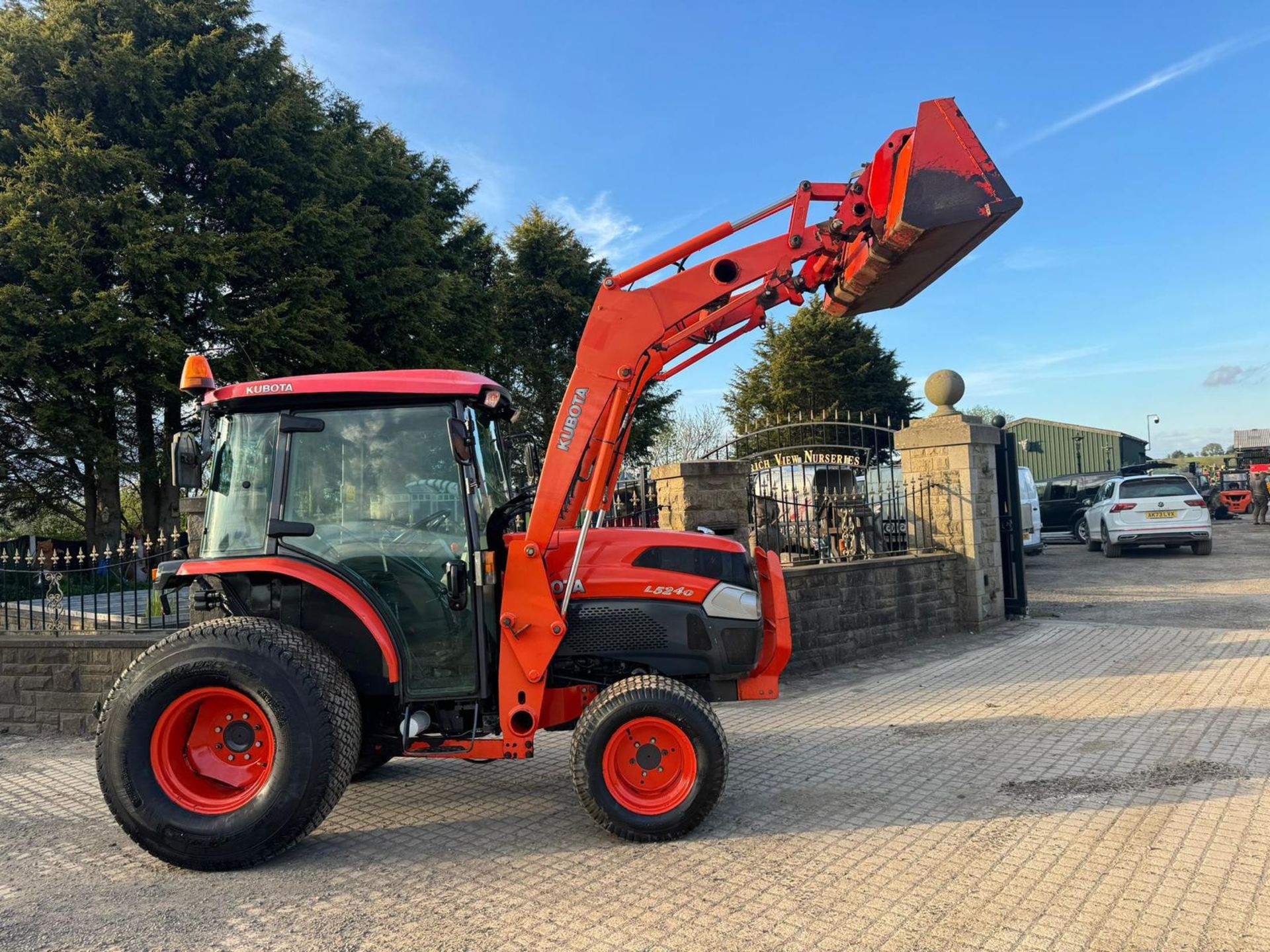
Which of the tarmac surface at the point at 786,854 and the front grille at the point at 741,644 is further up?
the front grille at the point at 741,644

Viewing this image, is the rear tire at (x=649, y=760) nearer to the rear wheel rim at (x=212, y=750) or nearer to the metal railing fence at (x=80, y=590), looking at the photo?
the rear wheel rim at (x=212, y=750)

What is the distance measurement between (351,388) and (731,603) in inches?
89.7

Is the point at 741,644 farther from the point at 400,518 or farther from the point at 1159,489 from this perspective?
the point at 1159,489

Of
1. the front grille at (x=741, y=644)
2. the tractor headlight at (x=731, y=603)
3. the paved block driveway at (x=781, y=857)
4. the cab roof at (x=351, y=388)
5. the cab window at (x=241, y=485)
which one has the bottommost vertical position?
the paved block driveway at (x=781, y=857)

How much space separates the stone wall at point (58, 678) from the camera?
6.71 m

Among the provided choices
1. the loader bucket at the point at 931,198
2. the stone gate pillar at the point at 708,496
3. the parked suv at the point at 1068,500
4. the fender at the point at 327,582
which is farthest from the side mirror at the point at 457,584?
the parked suv at the point at 1068,500

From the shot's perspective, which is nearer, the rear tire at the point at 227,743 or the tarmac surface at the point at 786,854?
the tarmac surface at the point at 786,854

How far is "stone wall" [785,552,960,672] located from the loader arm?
384cm

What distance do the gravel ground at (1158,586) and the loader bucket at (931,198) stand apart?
310 inches

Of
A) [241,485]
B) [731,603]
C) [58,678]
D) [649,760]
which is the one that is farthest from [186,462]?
[58,678]

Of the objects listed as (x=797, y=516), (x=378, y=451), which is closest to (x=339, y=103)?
(x=797, y=516)

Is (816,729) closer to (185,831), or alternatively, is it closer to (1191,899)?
(1191,899)

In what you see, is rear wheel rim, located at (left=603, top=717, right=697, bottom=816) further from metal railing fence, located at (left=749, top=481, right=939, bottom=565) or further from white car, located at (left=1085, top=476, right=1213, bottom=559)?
white car, located at (left=1085, top=476, right=1213, bottom=559)

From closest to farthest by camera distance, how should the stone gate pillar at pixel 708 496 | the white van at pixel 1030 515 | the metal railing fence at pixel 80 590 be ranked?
the metal railing fence at pixel 80 590 < the stone gate pillar at pixel 708 496 < the white van at pixel 1030 515
